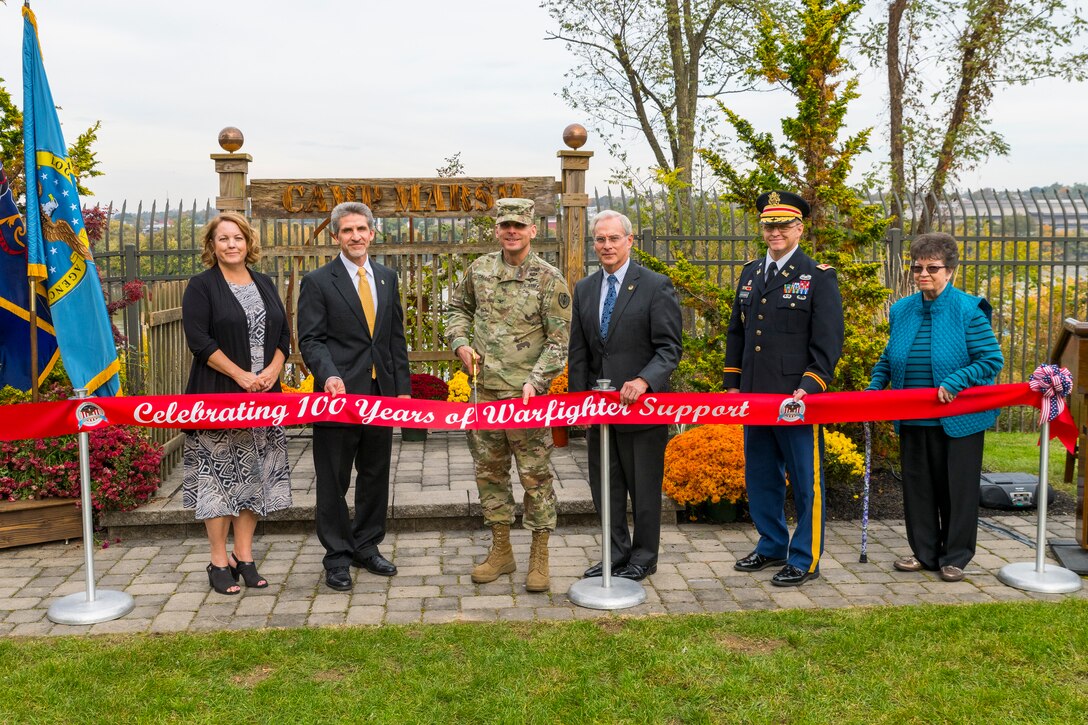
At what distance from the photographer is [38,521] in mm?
5961

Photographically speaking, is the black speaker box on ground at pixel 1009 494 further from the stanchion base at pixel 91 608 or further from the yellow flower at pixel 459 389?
the stanchion base at pixel 91 608

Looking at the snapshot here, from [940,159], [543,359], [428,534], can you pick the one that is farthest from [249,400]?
[940,159]

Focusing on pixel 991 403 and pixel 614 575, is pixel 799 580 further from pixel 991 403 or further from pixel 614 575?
pixel 991 403

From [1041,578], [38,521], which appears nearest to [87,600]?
[38,521]

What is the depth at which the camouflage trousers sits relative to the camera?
506cm

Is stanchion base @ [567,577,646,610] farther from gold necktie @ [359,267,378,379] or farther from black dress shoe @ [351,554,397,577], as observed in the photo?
gold necktie @ [359,267,378,379]

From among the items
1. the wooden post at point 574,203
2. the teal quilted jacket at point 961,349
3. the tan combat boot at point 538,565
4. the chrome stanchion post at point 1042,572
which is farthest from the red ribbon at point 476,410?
the wooden post at point 574,203

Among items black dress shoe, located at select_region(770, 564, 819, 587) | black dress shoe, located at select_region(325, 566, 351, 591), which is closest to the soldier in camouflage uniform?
black dress shoe, located at select_region(325, 566, 351, 591)

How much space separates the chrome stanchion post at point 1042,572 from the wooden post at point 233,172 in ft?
21.0

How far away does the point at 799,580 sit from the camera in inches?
205

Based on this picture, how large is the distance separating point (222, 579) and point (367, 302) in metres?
1.60

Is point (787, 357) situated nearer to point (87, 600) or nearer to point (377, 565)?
point (377, 565)

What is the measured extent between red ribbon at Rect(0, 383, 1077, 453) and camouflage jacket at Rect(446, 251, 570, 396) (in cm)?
18

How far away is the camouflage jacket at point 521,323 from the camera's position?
16.2 feet
